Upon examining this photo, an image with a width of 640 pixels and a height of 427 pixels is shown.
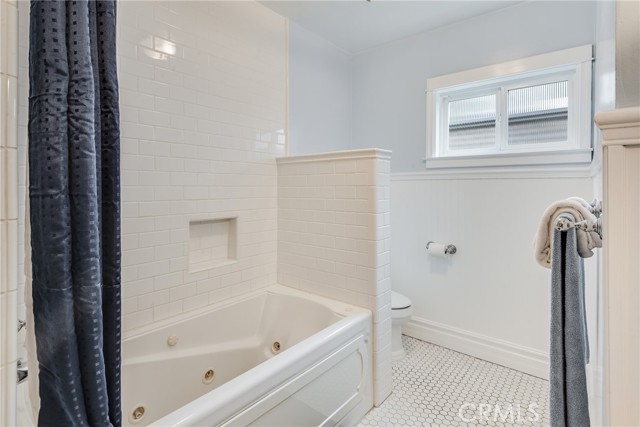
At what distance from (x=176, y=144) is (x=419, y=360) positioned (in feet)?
7.27

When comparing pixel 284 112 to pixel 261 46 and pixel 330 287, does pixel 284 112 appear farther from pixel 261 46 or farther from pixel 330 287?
pixel 330 287

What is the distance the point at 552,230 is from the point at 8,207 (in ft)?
3.83

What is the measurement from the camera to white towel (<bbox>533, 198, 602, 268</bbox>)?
0.81 metres

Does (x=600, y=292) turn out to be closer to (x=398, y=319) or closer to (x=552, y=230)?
(x=552, y=230)

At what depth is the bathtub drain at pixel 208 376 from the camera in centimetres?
190

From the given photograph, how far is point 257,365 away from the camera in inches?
74.2

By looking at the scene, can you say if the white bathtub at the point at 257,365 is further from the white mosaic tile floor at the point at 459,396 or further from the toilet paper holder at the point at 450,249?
the toilet paper holder at the point at 450,249

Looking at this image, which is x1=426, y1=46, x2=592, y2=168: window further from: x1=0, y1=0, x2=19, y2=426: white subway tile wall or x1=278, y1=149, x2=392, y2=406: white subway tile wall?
x1=0, y1=0, x2=19, y2=426: white subway tile wall

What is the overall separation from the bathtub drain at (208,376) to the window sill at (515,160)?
214 centimetres

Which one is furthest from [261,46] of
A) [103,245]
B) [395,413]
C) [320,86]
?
[395,413]

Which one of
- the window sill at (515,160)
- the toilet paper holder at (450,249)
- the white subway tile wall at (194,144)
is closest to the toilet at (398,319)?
the toilet paper holder at (450,249)

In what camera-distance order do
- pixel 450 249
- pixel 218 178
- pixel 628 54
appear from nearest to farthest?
pixel 628 54 → pixel 218 178 → pixel 450 249

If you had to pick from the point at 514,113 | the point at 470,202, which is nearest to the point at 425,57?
the point at 514,113

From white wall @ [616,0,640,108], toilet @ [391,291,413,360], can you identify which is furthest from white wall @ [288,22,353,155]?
white wall @ [616,0,640,108]
